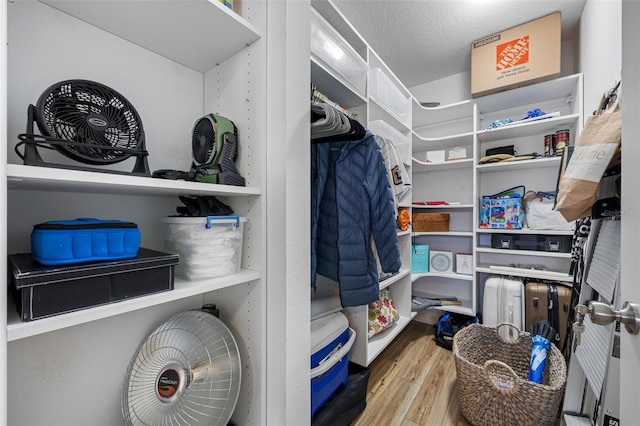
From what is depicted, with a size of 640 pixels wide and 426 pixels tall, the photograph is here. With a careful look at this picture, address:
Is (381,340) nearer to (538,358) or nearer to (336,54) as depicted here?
(538,358)

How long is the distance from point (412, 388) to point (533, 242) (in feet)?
4.93

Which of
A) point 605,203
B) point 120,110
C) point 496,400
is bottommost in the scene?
point 496,400

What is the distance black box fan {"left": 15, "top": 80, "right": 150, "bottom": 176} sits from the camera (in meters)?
0.57

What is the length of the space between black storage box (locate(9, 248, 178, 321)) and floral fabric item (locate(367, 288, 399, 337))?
1391 millimetres

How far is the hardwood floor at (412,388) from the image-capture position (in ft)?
A: 4.71

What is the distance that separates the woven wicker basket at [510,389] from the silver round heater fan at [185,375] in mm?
1243

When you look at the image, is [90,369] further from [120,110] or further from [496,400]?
[496,400]

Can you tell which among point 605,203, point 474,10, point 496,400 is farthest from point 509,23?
point 496,400

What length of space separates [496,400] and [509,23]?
2540mm

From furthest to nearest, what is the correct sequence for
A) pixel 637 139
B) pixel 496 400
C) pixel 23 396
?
pixel 496 400, pixel 23 396, pixel 637 139

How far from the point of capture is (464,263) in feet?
8.08

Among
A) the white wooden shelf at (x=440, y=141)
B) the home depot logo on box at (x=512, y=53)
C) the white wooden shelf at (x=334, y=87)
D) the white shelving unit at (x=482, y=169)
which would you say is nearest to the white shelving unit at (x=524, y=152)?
the white shelving unit at (x=482, y=169)

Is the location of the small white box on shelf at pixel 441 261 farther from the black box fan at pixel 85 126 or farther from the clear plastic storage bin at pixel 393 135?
the black box fan at pixel 85 126

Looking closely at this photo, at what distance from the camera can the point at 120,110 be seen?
27.5 inches
